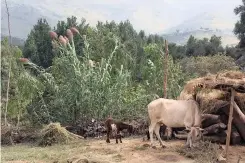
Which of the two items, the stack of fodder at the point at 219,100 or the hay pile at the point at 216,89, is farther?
the stack of fodder at the point at 219,100

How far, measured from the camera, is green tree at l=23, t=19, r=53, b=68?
115ft

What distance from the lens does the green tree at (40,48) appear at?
35156 mm

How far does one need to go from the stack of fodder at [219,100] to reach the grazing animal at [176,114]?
32 cm

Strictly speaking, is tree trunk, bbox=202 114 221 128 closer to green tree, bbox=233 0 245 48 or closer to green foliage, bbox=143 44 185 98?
green foliage, bbox=143 44 185 98

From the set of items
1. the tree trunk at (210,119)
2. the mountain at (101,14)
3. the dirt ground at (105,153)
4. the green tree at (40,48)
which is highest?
the mountain at (101,14)

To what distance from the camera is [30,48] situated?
35.4 metres

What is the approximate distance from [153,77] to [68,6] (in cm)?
16495

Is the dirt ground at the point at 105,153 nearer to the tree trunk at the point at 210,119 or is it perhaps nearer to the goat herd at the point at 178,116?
the goat herd at the point at 178,116

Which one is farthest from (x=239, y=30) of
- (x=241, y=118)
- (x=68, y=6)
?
(x=68, y=6)

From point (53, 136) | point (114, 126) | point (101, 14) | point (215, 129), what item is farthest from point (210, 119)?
point (101, 14)

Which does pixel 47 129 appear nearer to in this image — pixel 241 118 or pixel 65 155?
pixel 65 155

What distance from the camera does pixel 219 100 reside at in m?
10.4

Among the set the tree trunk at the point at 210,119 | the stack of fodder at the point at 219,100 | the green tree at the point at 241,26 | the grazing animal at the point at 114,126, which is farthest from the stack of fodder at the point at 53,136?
the green tree at the point at 241,26

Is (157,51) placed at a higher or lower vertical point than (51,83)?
higher
